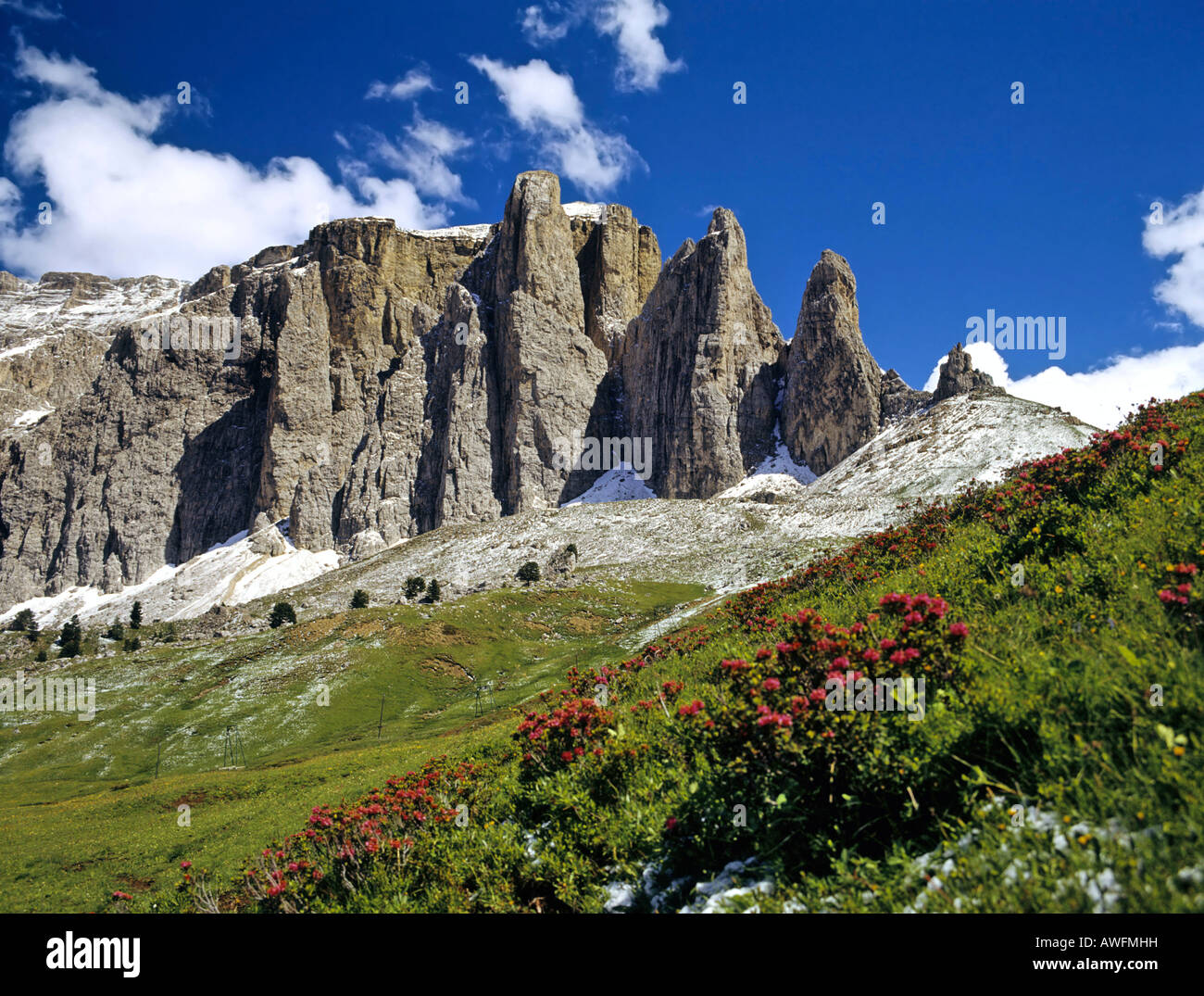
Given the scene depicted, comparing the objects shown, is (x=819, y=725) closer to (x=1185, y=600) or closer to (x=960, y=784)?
(x=960, y=784)

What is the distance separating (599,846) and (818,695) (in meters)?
2.92

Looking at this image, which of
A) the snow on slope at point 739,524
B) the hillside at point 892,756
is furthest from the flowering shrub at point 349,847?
the snow on slope at point 739,524

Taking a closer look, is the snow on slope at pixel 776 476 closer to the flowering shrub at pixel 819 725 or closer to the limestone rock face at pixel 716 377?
the limestone rock face at pixel 716 377

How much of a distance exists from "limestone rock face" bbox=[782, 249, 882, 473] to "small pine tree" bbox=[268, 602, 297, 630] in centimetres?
13408

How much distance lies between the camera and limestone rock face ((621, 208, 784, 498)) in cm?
18200

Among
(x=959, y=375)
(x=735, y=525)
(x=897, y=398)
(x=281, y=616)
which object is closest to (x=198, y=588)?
(x=281, y=616)

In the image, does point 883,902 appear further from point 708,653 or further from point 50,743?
point 50,743

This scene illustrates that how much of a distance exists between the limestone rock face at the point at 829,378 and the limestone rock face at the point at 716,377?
10503 millimetres

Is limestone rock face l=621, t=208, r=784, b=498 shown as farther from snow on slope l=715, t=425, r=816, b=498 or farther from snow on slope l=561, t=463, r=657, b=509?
snow on slope l=561, t=463, r=657, b=509

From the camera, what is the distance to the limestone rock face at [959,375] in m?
140

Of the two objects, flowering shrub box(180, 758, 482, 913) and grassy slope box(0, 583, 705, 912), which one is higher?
flowering shrub box(180, 758, 482, 913)

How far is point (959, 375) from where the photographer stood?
143m

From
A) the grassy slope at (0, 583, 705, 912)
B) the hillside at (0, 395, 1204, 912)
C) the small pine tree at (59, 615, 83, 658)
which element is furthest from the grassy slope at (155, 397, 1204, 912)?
the small pine tree at (59, 615, 83, 658)
